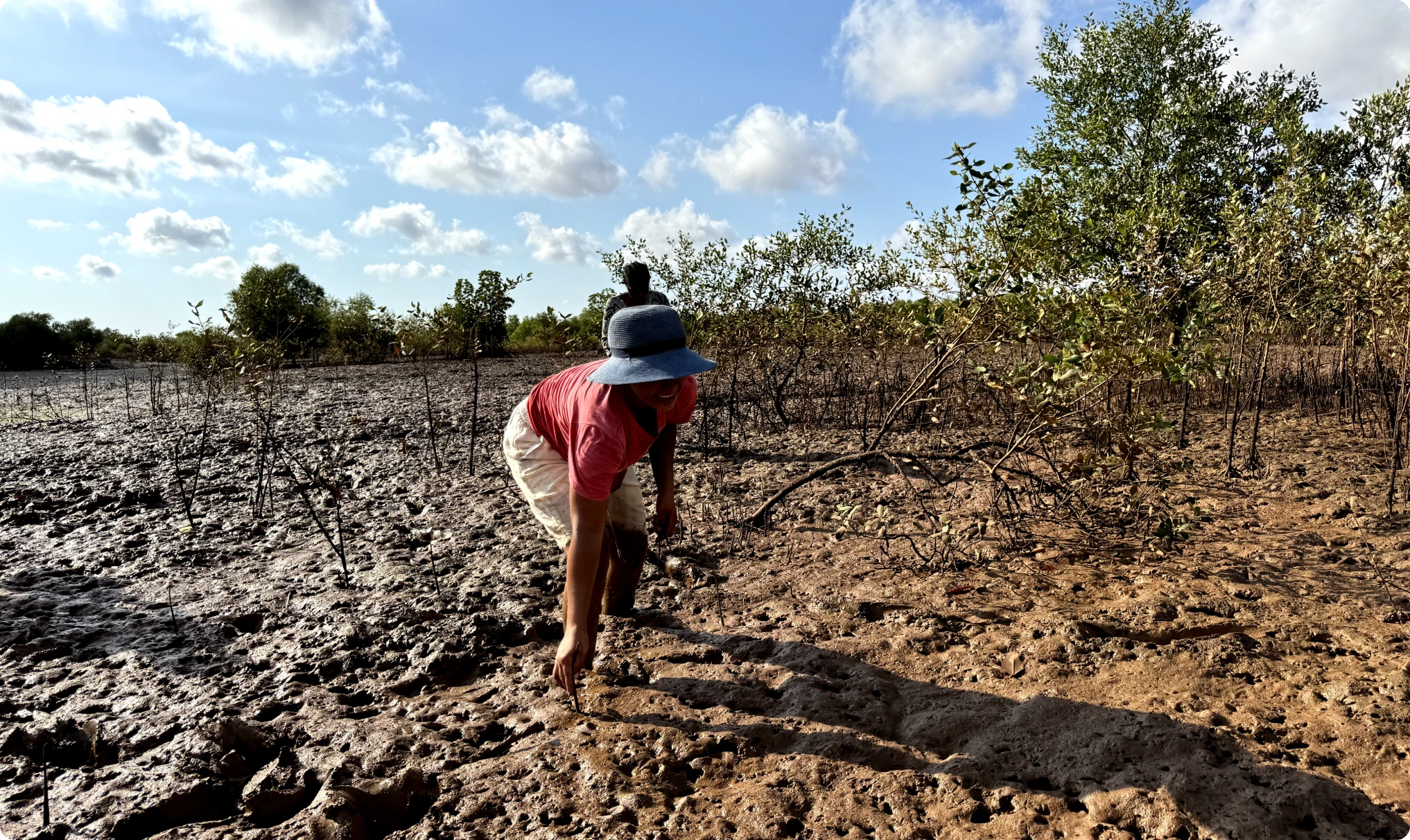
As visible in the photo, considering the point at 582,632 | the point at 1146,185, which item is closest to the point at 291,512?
the point at 582,632

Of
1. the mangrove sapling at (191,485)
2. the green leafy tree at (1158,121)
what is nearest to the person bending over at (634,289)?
the mangrove sapling at (191,485)

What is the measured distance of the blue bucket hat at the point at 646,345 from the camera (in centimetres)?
229

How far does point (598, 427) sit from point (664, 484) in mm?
902

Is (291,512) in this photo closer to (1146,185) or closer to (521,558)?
(521,558)

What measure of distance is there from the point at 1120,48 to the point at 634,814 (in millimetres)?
13275

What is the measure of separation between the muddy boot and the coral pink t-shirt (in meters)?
0.67

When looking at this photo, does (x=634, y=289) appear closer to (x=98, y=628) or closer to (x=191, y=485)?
(x=98, y=628)

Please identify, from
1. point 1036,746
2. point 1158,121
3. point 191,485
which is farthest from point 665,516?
point 1158,121

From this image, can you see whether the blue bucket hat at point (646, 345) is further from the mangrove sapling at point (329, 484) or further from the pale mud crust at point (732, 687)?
the mangrove sapling at point (329, 484)

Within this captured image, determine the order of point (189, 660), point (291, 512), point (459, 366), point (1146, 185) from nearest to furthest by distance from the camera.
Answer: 1. point (189, 660)
2. point (291, 512)
3. point (1146, 185)
4. point (459, 366)

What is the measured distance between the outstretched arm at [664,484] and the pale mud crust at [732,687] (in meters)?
0.53

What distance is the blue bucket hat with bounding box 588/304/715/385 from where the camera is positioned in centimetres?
229

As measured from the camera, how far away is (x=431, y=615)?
3.73 m

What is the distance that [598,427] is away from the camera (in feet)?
7.69
